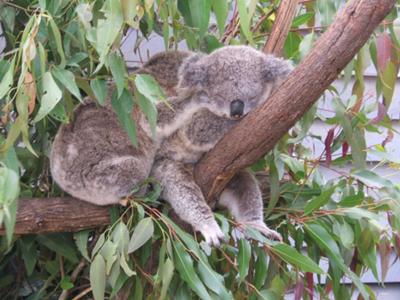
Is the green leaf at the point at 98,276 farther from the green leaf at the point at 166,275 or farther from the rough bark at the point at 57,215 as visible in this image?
the rough bark at the point at 57,215

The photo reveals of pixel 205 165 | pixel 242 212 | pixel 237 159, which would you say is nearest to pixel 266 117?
pixel 237 159

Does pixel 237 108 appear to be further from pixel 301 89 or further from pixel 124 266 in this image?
pixel 124 266

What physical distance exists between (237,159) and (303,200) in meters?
0.45

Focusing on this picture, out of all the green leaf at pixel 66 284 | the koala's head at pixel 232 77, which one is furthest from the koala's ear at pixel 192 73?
the green leaf at pixel 66 284

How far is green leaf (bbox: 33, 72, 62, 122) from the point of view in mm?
1655

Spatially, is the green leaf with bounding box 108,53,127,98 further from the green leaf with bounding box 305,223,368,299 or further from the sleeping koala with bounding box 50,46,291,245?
the green leaf with bounding box 305,223,368,299

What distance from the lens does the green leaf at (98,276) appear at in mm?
1939

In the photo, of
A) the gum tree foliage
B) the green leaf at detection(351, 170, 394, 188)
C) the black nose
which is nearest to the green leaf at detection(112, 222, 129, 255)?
the gum tree foliage

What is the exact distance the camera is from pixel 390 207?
2.25m

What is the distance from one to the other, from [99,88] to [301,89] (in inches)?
21.0

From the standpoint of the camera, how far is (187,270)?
6.44ft

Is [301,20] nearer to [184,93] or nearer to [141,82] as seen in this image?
[184,93]

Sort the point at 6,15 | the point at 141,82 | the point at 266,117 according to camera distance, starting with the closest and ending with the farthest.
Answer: the point at 141,82 → the point at 266,117 → the point at 6,15

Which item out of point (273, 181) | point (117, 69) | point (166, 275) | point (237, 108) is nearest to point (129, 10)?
point (117, 69)
